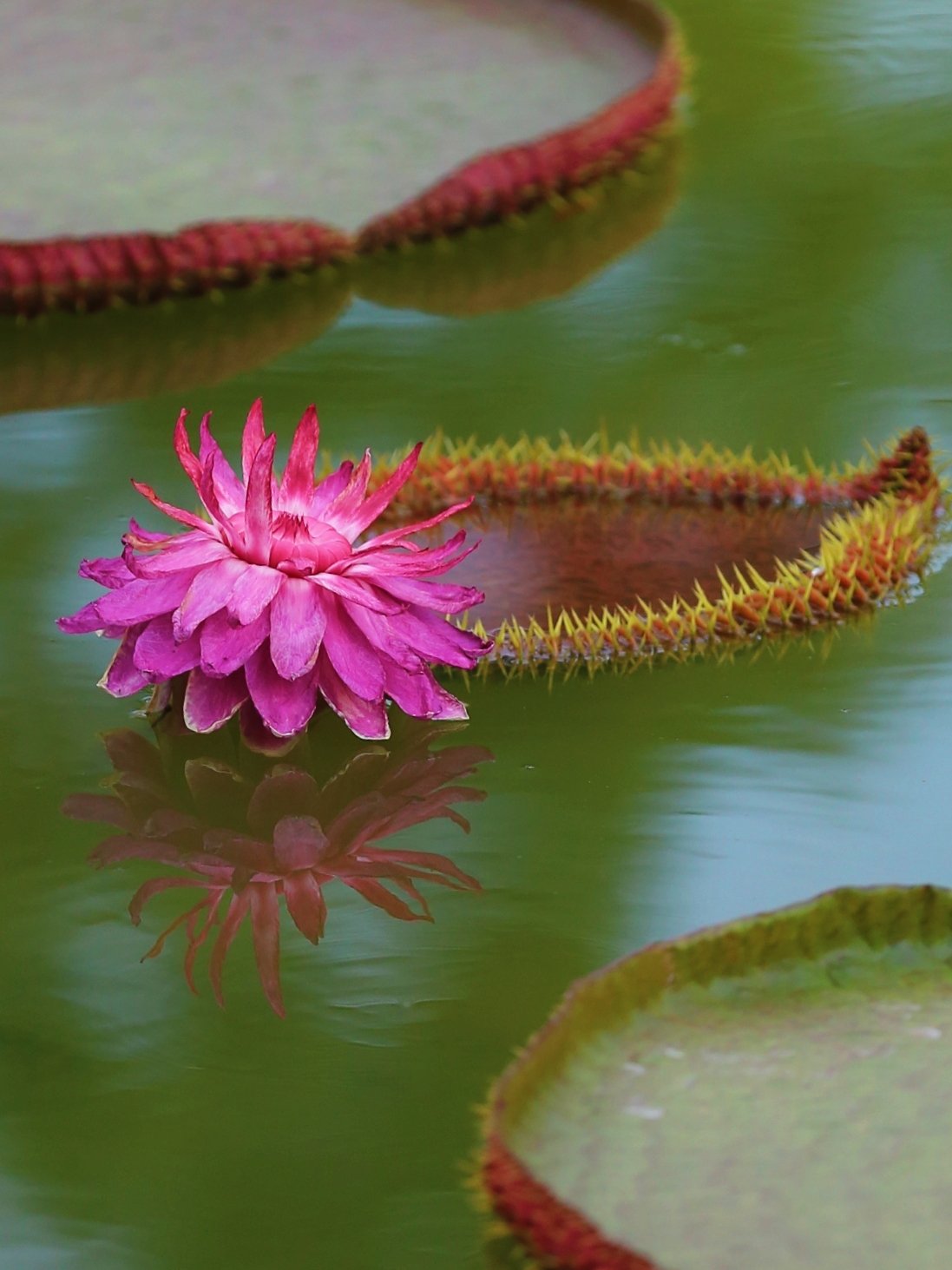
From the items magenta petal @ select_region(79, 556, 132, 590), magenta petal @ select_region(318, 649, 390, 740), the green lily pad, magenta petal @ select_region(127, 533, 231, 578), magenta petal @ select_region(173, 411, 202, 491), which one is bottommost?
magenta petal @ select_region(318, 649, 390, 740)

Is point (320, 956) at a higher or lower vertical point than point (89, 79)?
lower

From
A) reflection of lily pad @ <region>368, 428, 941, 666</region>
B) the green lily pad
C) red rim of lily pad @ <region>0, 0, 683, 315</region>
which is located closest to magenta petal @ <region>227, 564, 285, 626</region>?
reflection of lily pad @ <region>368, 428, 941, 666</region>

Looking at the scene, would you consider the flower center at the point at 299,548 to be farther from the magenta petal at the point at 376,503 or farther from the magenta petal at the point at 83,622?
the magenta petal at the point at 83,622

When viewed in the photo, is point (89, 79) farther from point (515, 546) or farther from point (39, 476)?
point (515, 546)

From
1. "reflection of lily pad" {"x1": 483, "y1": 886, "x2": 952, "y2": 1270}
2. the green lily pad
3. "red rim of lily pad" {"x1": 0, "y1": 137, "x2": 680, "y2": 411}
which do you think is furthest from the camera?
the green lily pad

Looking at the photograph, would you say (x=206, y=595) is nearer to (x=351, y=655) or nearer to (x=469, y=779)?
(x=351, y=655)

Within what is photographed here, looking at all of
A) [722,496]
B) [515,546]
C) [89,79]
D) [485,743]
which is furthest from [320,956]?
[89,79]

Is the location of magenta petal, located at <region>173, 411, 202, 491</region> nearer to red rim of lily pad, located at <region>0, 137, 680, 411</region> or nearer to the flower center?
the flower center
